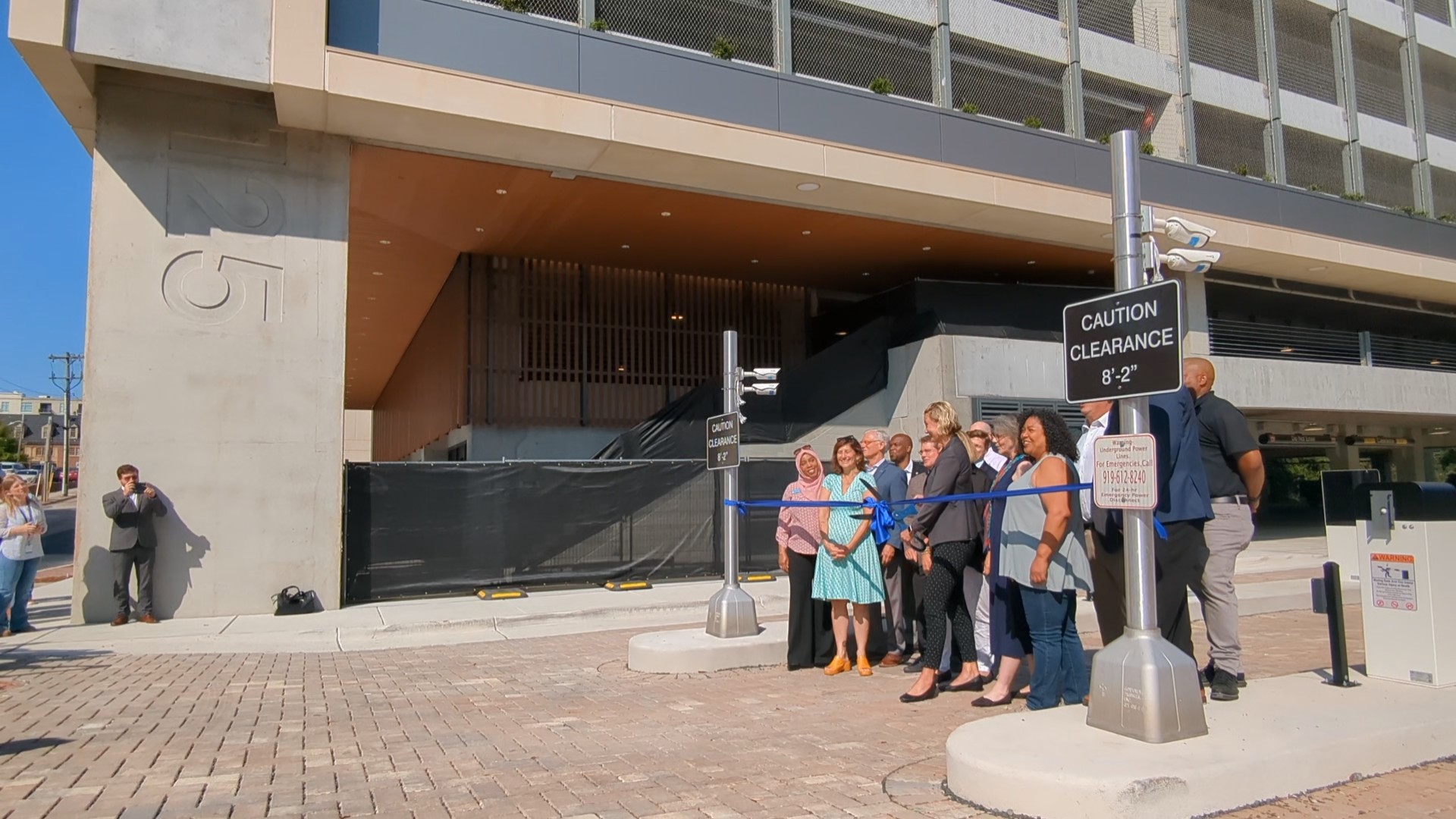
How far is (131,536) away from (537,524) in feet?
16.0

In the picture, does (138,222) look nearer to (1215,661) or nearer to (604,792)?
(604,792)

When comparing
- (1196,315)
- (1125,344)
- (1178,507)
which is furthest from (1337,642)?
(1196,315)

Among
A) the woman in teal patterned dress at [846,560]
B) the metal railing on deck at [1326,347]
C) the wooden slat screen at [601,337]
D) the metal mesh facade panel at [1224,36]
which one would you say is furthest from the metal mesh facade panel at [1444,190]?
the woman in teal patterned dress at [846,560]

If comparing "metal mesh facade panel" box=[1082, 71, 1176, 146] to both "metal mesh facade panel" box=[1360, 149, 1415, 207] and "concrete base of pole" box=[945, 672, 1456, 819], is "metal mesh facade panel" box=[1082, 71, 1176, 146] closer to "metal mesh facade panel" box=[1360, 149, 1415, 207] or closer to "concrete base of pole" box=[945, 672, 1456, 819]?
"metal mesh facade panel" box=[1360, 149, 1415, 207]

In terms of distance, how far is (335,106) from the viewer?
11.9 metres

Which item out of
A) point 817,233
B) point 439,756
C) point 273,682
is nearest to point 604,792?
point 439,756

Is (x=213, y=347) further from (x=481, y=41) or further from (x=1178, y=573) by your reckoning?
(x=1178, y=573)

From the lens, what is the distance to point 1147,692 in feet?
14.6

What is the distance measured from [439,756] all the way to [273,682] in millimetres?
3339

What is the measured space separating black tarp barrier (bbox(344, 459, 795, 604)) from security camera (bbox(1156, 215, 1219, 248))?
389 inches

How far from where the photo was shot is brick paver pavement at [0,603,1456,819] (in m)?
4.43

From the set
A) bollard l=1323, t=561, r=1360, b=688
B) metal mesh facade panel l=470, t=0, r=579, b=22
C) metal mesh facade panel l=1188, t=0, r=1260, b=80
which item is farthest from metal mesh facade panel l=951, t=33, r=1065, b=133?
bollard l=1323, t=561, r=1360, b=688

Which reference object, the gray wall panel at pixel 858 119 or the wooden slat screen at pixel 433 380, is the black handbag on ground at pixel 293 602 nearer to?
the wooden slat screen at pixel 433 380

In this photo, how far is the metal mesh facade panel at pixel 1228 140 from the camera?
21.6 meters
